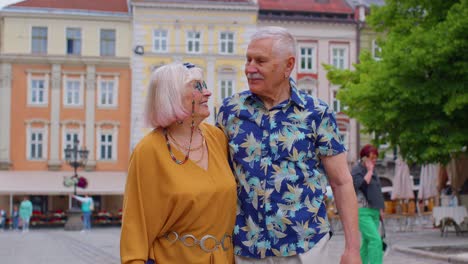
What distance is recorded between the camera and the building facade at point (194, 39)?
151 ft

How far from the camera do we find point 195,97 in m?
3.69

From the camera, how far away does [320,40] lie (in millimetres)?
47625

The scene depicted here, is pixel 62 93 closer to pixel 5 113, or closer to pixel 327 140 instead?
pixel 5 113

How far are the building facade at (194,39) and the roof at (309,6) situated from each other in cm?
121

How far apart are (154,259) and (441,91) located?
56.7 ft

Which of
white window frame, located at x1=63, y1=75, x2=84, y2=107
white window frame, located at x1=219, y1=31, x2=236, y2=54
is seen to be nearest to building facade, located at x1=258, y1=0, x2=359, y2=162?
white window frame, located at x1=219, y1=31, x2=236, y2=54

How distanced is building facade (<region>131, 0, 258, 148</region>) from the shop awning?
2.47m

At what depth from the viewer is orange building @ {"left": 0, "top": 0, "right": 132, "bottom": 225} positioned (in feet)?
Answer: 149

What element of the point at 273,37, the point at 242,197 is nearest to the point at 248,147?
the point at 242,197

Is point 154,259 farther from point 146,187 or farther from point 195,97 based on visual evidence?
point 195,97

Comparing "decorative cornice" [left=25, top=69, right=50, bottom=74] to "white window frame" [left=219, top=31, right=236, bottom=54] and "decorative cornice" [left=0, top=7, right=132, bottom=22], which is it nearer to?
"decorative cornice" [left=0, top=7, right=132, bottom=22]

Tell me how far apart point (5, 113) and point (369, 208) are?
127ft

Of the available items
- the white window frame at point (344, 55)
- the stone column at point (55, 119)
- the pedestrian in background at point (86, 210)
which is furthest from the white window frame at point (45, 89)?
the white window frame at point (344, 55)

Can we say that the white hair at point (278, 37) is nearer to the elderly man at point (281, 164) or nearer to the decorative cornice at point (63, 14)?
the elderly man at point (281, 164)
